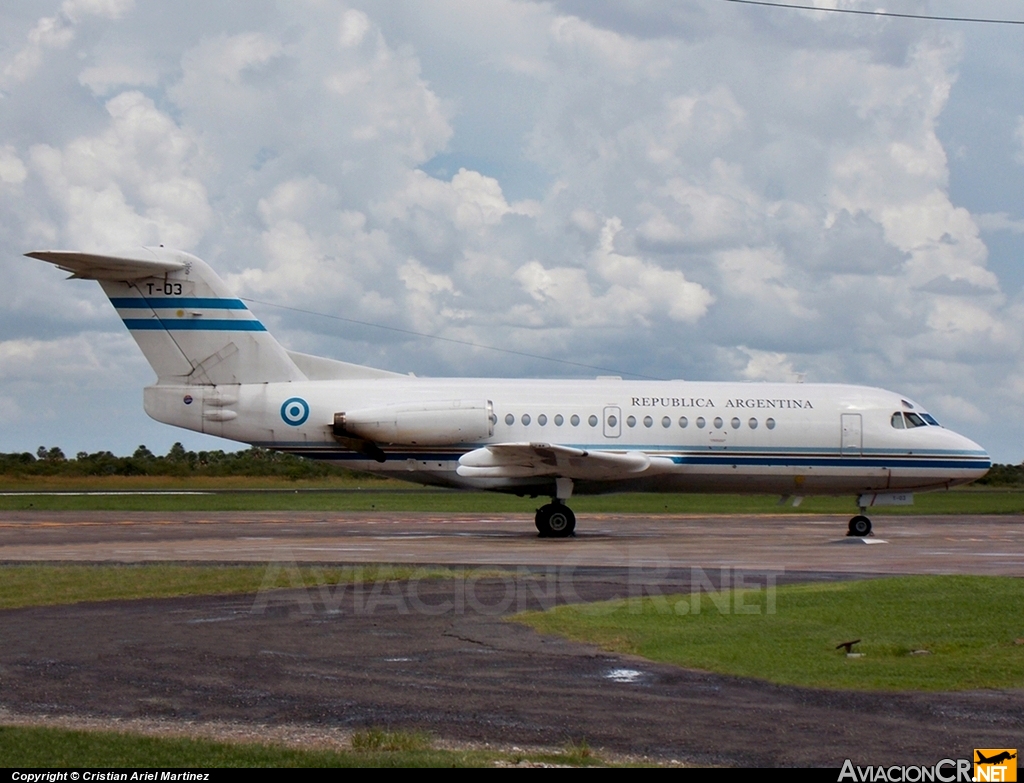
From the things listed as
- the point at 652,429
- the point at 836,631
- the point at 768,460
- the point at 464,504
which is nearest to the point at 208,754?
the point at 836,631

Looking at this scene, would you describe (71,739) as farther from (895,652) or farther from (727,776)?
(895,652)

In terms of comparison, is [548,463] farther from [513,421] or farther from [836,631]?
[836,631]

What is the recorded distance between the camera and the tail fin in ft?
95.2

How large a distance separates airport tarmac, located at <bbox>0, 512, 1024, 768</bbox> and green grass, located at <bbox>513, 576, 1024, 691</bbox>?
487 mm

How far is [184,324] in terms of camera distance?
2912 cm

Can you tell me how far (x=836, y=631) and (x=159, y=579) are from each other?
973cm

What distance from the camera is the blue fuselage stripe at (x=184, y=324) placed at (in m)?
29.1

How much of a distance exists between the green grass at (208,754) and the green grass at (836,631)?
137 inches

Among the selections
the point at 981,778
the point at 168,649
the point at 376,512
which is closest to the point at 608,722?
the point at 981,778

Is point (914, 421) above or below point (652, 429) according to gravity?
above

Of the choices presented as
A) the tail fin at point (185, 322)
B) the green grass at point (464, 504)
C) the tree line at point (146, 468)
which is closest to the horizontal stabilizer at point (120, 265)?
the tail fin at point (185, 322)

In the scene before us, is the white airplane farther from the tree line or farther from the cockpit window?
the tree line

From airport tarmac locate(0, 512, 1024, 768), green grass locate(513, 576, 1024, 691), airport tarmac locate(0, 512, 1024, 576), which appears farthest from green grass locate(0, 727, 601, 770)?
airport tarmac locate(0, 512, 1024, 576)

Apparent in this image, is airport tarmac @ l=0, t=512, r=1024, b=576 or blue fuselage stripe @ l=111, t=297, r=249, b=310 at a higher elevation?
blue fuselage stripe @ l=111, t=297, r=249, b=310
